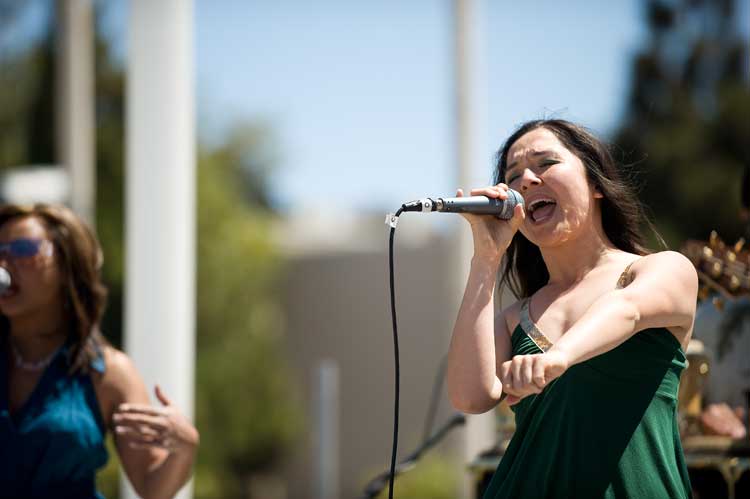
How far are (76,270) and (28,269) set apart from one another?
0.49ft

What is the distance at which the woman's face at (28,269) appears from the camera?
326 cm

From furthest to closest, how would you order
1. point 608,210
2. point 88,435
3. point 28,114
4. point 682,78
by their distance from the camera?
1. point 682,78
2. point 28,114
3. point 88,435
4. point 608,210

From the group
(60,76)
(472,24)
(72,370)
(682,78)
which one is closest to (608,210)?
(72,370)

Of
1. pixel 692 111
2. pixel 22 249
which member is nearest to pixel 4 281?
pixel 22 249

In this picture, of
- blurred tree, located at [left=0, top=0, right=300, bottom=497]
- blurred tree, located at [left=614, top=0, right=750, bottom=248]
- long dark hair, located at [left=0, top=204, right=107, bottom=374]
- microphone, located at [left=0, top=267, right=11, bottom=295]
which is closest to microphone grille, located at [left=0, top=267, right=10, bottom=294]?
microphone, located at [left=0, top=267, right=11, bottom=295]

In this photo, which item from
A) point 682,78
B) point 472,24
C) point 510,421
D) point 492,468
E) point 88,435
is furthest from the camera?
point 682,78

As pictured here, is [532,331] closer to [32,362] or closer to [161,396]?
[161,396]

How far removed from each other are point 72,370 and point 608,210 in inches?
68.2

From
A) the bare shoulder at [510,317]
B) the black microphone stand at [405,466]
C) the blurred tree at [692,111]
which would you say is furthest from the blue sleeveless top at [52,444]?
the blurred tree at [692,111]

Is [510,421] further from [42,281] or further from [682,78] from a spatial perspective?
[682,78]

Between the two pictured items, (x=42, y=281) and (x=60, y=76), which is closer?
(x=42, y=281)

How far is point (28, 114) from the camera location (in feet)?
48.4

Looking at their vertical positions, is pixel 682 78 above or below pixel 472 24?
below

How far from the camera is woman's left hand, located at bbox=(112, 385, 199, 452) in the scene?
3.15 meters
